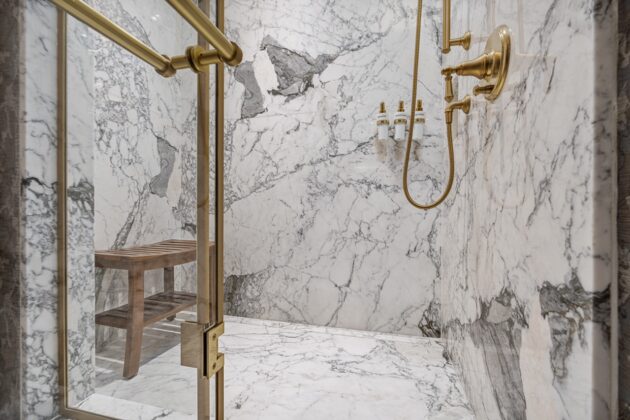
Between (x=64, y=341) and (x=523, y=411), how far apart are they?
3.46ft

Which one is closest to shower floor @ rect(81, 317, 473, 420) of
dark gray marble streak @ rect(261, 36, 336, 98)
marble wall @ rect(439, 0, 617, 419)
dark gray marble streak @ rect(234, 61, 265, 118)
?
marble wall @ rect(439, 0, 617, 419)

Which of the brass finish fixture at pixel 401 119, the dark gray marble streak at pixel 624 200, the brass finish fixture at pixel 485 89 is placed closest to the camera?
the dark gray marble streak at pixel 624 200

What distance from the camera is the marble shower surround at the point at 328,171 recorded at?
184cm

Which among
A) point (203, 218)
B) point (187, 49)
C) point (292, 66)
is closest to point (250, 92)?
point (292, 66)

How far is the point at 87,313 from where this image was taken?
729 mm

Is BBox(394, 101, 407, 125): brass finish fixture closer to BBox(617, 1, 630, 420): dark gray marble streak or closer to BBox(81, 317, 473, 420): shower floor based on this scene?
BBox(81, 317, 473, 420): shower floor

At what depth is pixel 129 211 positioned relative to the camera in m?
0.71

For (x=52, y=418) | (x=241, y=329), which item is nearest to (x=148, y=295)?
(x=52, y=418)

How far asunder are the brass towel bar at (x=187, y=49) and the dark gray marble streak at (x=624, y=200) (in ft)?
2.08

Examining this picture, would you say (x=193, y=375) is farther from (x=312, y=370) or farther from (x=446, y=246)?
(x=446, y=246)

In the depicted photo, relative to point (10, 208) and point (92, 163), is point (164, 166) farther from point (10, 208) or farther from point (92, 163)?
point (10, 208)

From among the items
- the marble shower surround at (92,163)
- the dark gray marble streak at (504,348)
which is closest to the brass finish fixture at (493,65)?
the dark gray marble streak at (504,348)

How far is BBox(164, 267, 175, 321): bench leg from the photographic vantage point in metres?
0.74

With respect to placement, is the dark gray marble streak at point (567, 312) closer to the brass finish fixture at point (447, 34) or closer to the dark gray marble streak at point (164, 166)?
the dark gray marble streak at point (164, 166)
